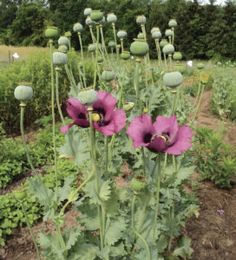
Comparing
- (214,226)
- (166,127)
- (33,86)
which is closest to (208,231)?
(214,226)

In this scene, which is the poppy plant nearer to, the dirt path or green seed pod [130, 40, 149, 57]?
green seed pod [130, 40, 149, 57]

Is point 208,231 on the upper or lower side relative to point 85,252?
lower

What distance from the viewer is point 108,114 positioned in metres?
1.79

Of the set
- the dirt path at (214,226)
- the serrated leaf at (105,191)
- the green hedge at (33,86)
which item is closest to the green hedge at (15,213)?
the dirt path at (214,226)

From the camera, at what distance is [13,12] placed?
103ft

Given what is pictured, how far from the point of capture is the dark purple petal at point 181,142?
170cm

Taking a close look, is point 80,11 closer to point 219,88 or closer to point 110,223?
point 219,88

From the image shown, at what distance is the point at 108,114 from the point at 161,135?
0.19 meters

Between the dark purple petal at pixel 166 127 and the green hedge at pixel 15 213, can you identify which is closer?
the dark purple petal at pixel 166 127

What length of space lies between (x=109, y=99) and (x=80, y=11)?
17.0 metres

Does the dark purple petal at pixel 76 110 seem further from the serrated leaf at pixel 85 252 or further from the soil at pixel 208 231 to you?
the soil at pixel 208 231

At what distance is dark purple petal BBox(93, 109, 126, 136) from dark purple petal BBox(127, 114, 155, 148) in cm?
4

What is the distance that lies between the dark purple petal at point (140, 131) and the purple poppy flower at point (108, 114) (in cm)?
4

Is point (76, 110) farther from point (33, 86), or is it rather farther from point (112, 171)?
point (33, 86)
